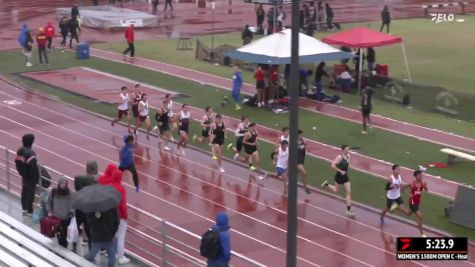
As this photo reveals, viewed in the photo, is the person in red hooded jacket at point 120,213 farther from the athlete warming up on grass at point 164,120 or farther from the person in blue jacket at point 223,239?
the athlete warming up on grass at point 164,120

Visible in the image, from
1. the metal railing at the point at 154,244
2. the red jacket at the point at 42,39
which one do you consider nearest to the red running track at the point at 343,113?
the red jacket at the point at 42,39

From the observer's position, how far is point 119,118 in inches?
1020

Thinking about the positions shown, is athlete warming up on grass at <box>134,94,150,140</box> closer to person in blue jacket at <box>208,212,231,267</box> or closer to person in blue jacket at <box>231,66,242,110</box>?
person in blue jacket at <box>231,66,242,110</box>

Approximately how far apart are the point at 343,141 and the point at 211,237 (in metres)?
13.6

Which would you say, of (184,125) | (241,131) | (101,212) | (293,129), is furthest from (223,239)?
(184,125)

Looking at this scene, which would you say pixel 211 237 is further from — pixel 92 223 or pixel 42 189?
pixel 42 189

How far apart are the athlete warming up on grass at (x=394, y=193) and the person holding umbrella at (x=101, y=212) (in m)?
6.62

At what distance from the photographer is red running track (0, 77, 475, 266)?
16703 millimetres

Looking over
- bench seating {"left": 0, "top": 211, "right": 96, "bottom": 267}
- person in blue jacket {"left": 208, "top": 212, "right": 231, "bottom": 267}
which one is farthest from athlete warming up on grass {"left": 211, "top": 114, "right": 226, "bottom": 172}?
person in blue jacket {"left": 208, "top": 212, "right": 231, "bottom": 267}

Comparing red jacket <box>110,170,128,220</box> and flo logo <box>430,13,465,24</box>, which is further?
flo logo <box>430,13,465,24</box>

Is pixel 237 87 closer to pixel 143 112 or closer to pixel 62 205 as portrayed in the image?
pixel 143 112

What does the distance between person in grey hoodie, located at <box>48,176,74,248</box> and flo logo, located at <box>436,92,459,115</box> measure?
17.2 meters

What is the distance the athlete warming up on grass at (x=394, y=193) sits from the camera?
57.5 feet
